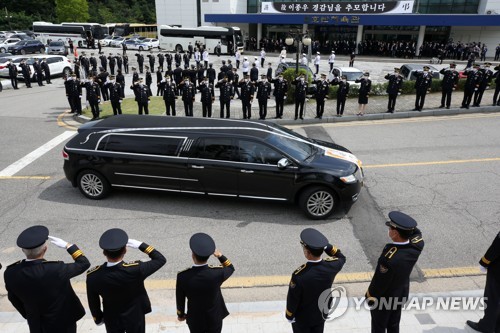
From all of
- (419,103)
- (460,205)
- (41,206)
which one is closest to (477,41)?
(419,103)

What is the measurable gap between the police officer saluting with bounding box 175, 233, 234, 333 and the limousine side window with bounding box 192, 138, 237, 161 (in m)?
3.87

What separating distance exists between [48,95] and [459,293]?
20.4m

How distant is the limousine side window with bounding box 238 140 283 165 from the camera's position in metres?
7.19

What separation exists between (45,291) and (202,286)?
1.40 meters

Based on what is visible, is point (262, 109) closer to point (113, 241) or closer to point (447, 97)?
point (447, 97)

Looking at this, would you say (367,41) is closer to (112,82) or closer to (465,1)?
(465,1)

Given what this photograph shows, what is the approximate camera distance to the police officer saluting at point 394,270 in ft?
12.4

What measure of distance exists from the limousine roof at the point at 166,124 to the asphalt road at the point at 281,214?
1.48 m

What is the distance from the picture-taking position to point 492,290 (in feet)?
14.1

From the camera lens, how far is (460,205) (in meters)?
7.71

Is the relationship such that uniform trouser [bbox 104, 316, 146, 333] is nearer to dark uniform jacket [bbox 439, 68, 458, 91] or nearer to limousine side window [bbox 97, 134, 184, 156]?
limousine side window [bbox 97, 134, 184, 156]

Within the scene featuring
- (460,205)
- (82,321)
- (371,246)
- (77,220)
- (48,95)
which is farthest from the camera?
(48,95)

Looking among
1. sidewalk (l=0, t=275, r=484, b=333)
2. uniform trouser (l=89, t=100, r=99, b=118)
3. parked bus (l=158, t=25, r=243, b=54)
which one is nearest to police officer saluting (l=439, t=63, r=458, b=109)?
sidewalk (l=0, t=275, r=484, b=333)

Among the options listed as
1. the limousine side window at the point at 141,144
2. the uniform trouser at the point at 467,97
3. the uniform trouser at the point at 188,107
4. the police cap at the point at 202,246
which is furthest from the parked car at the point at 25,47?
the police cap at the point at 202,246
